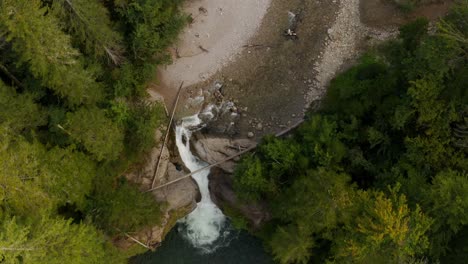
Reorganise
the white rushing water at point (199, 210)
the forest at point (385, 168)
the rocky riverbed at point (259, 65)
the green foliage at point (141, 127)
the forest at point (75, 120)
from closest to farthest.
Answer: the forest at point (75, 120) → the forest at point (385, 168) → the green foliage at point (141, 127) → the white rushing water at point (199, 210) → the rocky riverbed at point (259, 65)

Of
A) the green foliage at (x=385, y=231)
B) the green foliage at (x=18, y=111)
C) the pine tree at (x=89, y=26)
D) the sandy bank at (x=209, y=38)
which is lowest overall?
the green foliage at (x=385, y=231)

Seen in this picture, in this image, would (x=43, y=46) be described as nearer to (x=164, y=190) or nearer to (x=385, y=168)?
(x=164, y=190)

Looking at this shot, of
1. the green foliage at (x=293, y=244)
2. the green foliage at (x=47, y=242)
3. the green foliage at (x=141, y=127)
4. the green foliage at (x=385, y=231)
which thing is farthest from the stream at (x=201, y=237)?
the green foliage at (x=385, y=231)

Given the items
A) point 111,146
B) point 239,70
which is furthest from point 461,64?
point 111,146

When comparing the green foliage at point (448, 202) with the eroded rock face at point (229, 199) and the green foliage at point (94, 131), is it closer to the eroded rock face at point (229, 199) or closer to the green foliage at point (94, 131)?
the eroded rock face at point (229, 199)

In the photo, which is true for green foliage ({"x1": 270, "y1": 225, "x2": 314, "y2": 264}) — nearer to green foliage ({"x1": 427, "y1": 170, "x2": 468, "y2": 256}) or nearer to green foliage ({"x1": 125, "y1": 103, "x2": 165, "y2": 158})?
green foliage ({"x1": 427, "y1": 170, "x2": 468, "y2": 256})

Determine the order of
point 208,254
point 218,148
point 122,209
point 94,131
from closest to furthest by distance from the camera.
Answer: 1. point 94,131
2. point 122,209
3. point 208,254
4. point 218,148

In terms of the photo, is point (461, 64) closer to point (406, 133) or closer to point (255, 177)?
point (406, 133)

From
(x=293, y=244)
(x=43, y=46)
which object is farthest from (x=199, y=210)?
(x=43, y=46)
